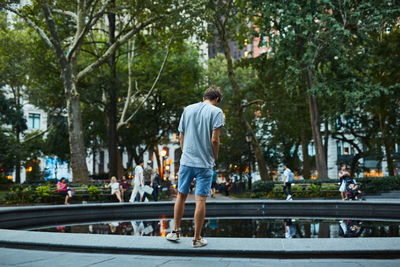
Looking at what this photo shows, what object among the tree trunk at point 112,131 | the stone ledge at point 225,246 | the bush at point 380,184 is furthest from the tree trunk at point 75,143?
the stone ledge at point 225,246

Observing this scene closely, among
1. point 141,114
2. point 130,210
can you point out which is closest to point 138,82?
point 141,114

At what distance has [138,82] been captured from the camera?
37625 millimetres

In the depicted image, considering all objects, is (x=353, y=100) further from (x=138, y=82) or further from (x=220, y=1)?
(x=138, y=82)

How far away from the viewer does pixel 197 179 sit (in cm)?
516

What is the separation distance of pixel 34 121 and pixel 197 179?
6019 centimetres

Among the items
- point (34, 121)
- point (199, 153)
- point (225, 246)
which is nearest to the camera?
point (225, 246)

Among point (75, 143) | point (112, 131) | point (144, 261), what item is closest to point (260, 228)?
point (144, 261)

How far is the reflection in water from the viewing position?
23.0 feet

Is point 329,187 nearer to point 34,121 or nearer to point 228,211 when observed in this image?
point 228,211

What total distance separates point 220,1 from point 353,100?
1026 centimetres

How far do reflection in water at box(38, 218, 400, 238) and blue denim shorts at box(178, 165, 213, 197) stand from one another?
78.9 inches

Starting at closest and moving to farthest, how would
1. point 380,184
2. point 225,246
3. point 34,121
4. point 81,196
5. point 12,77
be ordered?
point 225,246 → point 81,196 → point 380,184 → point 12,77 → point 34,121

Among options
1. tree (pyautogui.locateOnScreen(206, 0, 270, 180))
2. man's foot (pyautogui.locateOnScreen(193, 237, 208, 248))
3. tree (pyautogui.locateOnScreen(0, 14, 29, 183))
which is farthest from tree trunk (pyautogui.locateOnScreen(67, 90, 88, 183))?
man's foot (pyautogui.locateOnScreen(193, 237, 208, 248))

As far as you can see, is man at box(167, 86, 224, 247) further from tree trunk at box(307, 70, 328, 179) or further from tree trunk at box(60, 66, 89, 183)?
tree trunk at box(307, 70, 328, 179)
